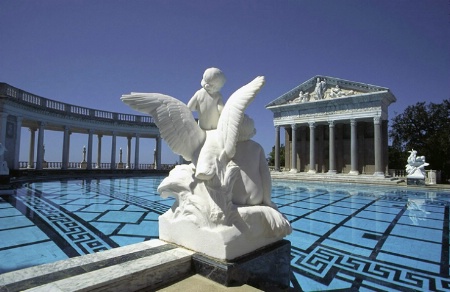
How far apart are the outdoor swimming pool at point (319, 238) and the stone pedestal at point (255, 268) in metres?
0.89

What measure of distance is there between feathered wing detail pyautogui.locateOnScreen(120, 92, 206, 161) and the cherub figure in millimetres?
150

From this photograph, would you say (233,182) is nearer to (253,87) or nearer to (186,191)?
(186,191)

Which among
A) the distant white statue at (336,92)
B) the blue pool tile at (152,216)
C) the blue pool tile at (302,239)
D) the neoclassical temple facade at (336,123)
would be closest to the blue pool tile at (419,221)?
the blue pool tile at (302,239)

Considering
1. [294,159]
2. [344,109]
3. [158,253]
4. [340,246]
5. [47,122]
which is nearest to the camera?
[158,253]

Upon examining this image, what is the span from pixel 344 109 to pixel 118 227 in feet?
84.1

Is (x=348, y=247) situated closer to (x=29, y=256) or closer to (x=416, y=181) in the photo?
(x=29, y=256)

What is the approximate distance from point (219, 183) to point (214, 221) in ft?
1.07

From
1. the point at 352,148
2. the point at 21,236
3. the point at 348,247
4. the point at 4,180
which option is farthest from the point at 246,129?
the point at 352,148

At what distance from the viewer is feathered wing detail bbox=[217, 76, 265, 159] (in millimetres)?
2268

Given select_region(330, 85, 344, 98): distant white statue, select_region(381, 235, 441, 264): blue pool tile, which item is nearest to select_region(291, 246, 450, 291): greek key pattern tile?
select_region(381, 235, 441, 264): blue pool tile

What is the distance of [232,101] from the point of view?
2387 millimetres

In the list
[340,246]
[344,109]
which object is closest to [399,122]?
[344,109]

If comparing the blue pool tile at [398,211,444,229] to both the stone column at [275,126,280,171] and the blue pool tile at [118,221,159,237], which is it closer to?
the blue pool tile at [118,221,159,237]

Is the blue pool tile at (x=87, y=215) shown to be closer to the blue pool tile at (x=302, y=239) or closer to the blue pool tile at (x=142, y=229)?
the blue pool tile at (x=142, y=229)
